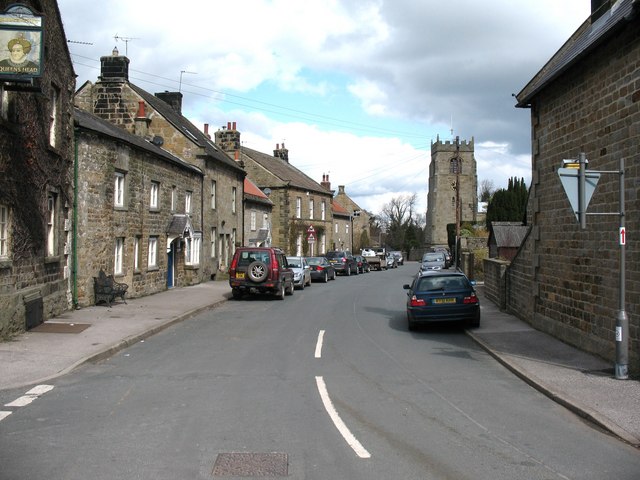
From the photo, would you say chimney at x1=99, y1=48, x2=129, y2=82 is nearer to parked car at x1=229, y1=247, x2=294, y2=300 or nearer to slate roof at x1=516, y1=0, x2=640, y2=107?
parked car at x1=229, y1=247, x2=294, y2=300

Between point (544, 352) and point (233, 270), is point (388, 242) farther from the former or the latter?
point (544, 352)

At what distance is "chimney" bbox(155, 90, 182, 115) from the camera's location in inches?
1416

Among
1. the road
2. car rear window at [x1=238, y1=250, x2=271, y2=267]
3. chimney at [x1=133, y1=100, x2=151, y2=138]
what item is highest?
chimney at [x1=133, y1=100, x2=151, y2=138]

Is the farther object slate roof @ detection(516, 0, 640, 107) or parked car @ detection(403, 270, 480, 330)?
parked car @ detection(403, 270, 480, 330)

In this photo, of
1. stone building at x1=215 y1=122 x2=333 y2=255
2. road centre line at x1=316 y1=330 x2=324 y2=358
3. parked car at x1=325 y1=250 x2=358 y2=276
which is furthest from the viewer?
stone building at x1=215 y1=122 x2=333 y2=255

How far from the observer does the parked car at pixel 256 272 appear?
2316 cm

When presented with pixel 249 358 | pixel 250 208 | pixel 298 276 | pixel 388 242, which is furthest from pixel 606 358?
pixel 388 242

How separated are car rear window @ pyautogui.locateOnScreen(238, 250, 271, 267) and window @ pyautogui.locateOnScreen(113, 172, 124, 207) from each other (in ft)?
16.7

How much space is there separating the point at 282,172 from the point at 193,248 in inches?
1009

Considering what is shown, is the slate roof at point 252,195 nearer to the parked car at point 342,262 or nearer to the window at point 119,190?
the parked car at point 342,262

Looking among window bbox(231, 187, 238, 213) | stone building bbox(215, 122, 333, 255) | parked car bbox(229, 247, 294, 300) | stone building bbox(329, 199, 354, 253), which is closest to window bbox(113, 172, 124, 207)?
parked car bbox(229, 247, 294, 300)

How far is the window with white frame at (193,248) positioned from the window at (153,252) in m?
3.28

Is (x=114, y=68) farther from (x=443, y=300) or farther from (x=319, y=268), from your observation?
(x=443, y=300)

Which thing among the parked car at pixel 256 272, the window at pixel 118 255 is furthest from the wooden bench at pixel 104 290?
the parked car at pixel 256 272
